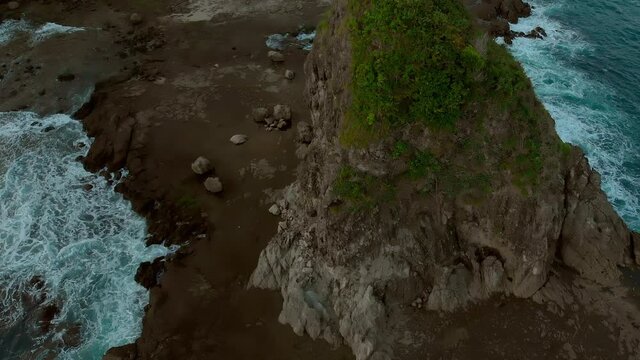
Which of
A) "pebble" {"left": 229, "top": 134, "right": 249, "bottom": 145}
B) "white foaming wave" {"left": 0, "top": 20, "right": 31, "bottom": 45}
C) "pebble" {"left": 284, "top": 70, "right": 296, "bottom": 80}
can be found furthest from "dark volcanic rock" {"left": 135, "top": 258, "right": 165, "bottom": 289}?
"white foaming wave" {"left": 0, "top": 20, "right": 31, "bottom": 45}

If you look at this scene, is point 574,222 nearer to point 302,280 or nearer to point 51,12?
point 302,280

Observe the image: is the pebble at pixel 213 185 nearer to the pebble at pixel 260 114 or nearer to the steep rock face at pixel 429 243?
the pebble at pixel 260 114

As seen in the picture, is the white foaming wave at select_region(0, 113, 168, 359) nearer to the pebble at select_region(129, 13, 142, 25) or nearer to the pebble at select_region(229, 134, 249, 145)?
the pebble at select_region(229, 134, 249, 145)

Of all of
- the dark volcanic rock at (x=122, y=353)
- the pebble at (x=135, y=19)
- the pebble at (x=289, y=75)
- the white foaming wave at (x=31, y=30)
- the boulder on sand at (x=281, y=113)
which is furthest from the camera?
the pebble at (x=135, y=19)

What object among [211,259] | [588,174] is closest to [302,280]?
[211,259]

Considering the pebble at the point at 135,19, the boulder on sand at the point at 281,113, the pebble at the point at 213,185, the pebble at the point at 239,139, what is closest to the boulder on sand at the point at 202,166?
the pebble at the point at 213,185
